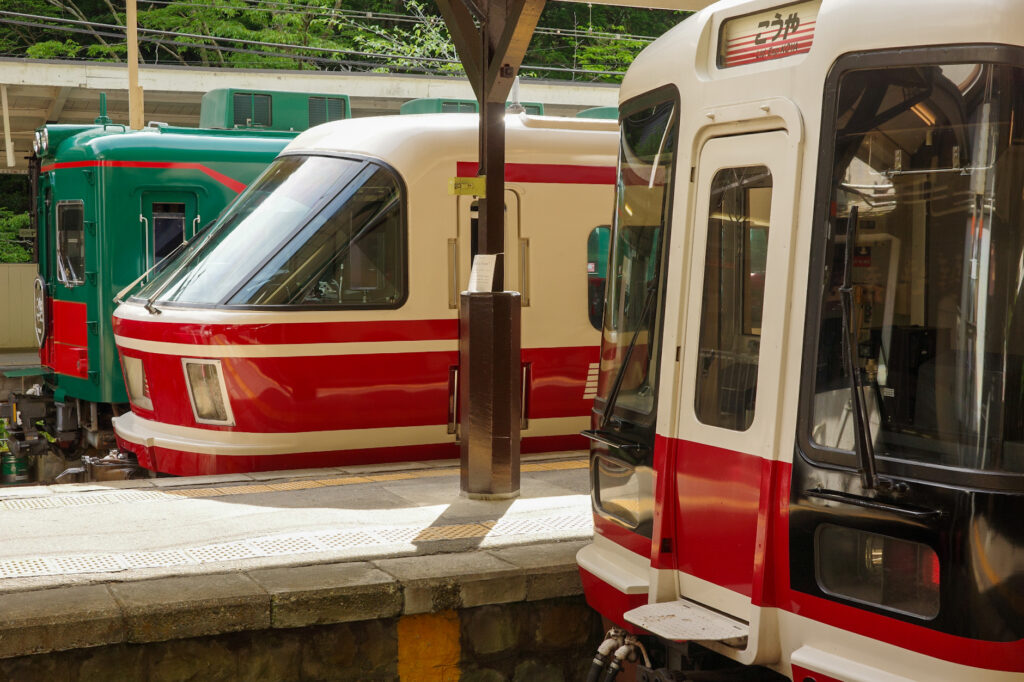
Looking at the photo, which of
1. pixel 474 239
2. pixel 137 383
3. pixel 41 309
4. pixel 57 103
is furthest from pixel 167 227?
pixel 57 103

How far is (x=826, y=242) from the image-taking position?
4105 mm

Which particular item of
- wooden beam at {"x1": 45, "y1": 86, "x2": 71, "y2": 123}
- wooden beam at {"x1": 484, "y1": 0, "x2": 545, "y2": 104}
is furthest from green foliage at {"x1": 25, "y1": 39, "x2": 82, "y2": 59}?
wooden beam at {"x1": 484, "y1": 0, "x2": 545, "y2": 104}

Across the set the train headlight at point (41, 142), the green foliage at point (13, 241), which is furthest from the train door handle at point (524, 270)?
the green foliage at point (13, 241)

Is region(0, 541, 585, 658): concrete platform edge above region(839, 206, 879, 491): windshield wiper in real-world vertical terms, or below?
below

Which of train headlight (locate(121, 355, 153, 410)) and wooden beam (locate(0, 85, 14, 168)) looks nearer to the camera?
A: train headlight (locate(121, 355, 153, 410))

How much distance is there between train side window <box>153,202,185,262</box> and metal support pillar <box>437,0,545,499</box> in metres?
4.55

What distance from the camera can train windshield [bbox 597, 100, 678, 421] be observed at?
495 centimetres

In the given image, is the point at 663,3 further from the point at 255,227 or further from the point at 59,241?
the point at 59,241

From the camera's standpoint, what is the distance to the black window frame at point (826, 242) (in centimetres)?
383

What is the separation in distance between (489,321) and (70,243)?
5.95 metres

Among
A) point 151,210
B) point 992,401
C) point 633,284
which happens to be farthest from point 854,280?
point 151,210

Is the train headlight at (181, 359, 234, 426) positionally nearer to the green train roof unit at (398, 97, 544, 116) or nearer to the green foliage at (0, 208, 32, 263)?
the green train roof unit at (398, 97, 544, 116)

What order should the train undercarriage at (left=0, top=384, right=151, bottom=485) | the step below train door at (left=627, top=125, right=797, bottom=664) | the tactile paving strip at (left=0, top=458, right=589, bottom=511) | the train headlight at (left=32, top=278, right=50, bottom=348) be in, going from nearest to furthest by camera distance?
the step below train door at (left=627, top=125, right=797, bottom=664) < the tactile paving strip at (left=0, top=458, right=589, bottom=511) < the train undercarriage at (left=0, top=384, right=151, bottom=485) < the train headlight at (left=32, top=278, right=50, bottom=348)

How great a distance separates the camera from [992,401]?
3703 mm
